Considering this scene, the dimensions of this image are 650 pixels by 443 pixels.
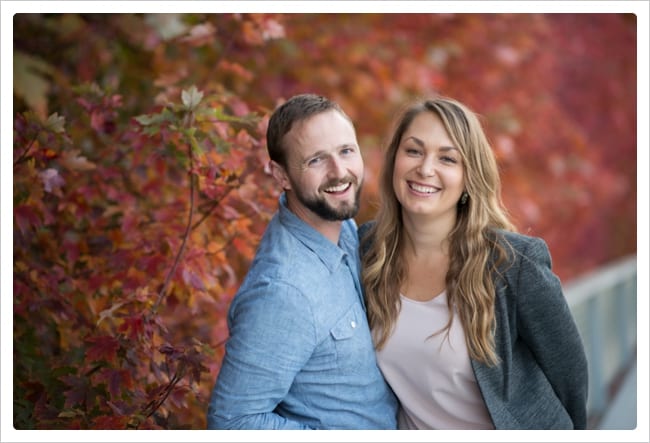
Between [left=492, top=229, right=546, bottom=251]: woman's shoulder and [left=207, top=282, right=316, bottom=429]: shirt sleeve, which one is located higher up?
[left=492, top=229, right=546, bottom=251]: woman's shoulder

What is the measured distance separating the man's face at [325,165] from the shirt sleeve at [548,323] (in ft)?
2.02

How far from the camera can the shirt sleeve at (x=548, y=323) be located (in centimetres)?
236

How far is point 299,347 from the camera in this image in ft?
7.25

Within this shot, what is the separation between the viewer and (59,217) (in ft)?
10.1

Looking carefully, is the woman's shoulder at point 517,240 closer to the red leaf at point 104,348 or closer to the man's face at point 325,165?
the man's face at point 325,165

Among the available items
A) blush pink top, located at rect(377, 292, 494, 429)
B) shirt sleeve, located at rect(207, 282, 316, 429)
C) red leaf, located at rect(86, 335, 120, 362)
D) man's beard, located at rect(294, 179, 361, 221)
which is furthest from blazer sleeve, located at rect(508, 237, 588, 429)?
red leaf, located at rect(86, 335, 120, 362)

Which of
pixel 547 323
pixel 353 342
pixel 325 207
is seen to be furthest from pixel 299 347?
pixel 547 323

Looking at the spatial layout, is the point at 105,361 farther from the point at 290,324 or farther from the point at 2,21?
the point at 2,21

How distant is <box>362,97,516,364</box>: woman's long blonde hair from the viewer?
7.89 feet

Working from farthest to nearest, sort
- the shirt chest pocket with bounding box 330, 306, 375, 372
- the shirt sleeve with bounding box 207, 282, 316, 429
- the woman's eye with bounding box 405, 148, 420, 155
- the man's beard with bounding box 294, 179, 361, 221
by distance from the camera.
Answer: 1. the woman's eye with bounding box 405, 148, 420, 155
2. the man's beard with bounding box 294, 179, 361, 221
3. the shirt chest pocket with bounding box 330, 306, 375, 372
4. the shirt sleeve with bounding box 207, 282, 316, 429

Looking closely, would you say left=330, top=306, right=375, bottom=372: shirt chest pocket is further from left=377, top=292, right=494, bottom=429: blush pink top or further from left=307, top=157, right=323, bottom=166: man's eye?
left=307, top=157, right=323, bottom=166: man's eye

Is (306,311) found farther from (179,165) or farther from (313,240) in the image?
(179,165)

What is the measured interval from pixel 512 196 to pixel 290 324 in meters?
4.54

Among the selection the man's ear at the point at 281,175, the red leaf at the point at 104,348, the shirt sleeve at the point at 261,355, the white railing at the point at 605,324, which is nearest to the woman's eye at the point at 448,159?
the man's ear at the point at 281,175
